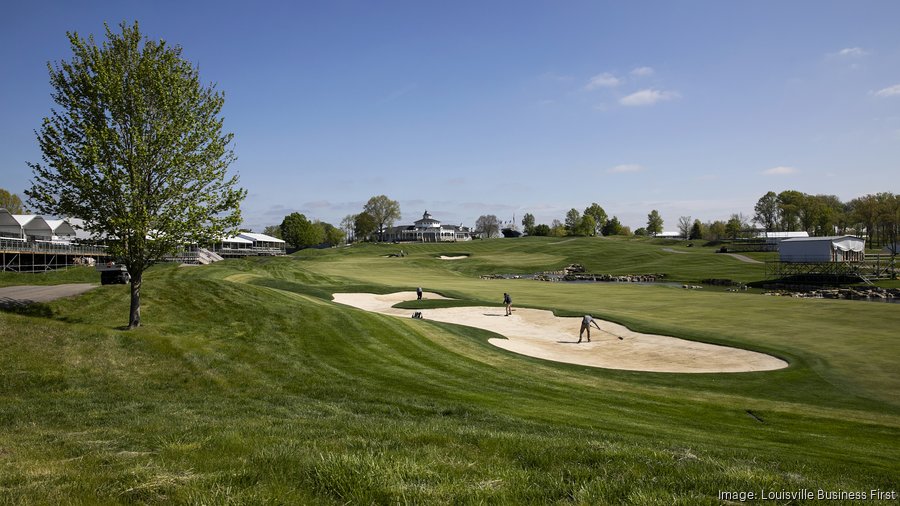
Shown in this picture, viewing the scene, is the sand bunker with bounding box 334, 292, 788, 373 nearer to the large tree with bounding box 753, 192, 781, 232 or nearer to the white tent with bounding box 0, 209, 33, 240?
the white tent with bounding box 0, 209, 33, 240

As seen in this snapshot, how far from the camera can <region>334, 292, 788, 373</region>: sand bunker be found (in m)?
25.2

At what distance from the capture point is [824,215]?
142 metres

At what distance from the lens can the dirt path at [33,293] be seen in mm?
22312

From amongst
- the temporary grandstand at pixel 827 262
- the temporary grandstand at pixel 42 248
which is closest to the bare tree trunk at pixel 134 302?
the temporary grandstand at pixel 42 248

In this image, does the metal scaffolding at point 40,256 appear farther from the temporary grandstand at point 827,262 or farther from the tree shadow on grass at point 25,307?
the temporary grandstand at point 827,262

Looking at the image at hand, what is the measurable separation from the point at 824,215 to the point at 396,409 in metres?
164

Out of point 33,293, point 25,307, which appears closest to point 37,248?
point 33,293

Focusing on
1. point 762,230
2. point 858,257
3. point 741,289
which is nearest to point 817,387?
→ point 741,289

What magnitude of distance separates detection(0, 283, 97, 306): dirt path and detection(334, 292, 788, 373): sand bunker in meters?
20.5

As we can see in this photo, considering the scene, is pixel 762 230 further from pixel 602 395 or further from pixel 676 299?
pixel 602 395

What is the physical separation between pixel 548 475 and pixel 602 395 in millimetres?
12930

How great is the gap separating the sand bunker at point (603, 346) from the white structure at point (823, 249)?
51997 millimetres

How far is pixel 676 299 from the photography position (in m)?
49.8

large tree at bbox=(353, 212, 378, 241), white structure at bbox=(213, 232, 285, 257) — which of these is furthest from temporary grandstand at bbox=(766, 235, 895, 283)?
large tree at bbox=(353, 212, 378, 241)
